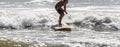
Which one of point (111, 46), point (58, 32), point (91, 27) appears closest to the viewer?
point (111, 46)

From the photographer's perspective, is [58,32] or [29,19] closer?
[58,32]

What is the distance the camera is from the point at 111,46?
10.1 m

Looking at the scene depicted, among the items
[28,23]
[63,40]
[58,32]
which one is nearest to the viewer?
[63,40]

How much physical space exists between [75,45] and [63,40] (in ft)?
3.56

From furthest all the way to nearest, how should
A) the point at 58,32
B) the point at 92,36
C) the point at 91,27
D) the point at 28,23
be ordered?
the point at 28,23
the point at 91,27
the point at 58,32
the point at 92,36

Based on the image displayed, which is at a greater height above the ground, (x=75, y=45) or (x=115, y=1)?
(x=75, y=45)

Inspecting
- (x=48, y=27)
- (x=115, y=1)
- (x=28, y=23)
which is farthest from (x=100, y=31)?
(x=115, y=1)

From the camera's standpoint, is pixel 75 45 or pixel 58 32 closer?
pixel 75 45

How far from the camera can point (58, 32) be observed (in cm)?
1365

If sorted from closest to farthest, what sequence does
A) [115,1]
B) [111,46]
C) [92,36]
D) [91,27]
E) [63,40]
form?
[111,46] → [63,40] → [92,36] → [91,27] → [115,1]

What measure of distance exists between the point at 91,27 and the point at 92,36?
272 centimetres

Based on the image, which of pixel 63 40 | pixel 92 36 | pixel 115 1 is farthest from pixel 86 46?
pixel 115 1

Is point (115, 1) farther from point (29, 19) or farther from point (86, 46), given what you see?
point (86, 46)

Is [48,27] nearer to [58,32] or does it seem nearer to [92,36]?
[58,32]
